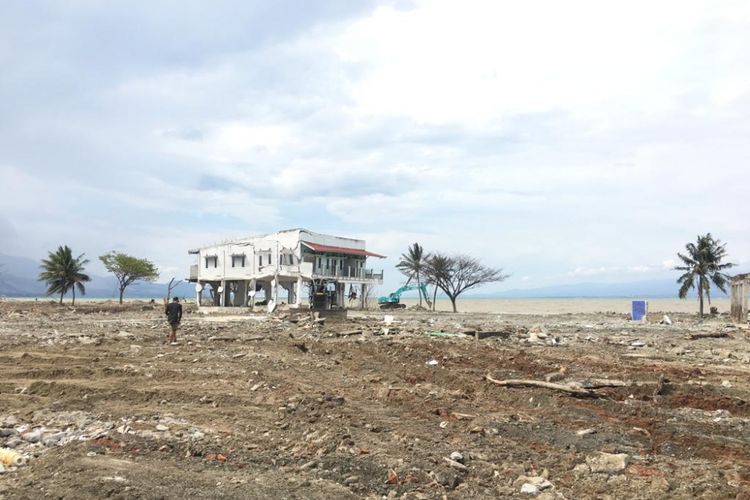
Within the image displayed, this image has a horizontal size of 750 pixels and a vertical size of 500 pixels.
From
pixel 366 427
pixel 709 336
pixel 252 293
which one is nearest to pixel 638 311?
pixel 709 336

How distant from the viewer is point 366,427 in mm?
8062

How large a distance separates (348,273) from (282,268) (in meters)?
9.16

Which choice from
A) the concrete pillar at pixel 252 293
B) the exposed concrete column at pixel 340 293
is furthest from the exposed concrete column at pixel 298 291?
the exposed concrete column at pixel 340 293

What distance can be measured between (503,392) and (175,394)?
18.2 ft

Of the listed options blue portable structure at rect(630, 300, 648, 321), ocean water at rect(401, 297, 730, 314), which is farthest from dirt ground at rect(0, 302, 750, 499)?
ocean water at rect(401, 297, 730, 314)

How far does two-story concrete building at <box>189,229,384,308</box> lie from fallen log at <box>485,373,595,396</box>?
3556cm

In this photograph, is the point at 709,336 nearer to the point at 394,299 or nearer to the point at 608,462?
the point at 608,462

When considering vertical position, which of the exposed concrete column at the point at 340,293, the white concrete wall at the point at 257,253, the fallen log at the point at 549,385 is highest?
the white concrete wall at the point at 257,253

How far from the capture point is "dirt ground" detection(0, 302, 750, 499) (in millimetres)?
5902

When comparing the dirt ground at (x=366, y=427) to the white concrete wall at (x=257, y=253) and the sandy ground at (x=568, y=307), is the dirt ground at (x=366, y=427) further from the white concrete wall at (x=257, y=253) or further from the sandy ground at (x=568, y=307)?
the sandy ground at (x=568, y=307)

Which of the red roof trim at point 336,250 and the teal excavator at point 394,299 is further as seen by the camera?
the teal excavator at point 394,299

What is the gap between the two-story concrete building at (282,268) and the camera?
162 feet

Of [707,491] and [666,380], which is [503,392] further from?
[707,491]

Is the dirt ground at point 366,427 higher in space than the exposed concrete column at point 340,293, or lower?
lower
